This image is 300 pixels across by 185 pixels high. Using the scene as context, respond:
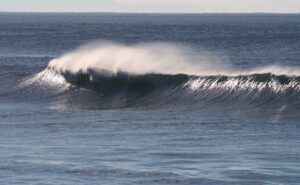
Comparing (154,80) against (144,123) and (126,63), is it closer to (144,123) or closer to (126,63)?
(126,63)

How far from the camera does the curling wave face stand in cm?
3175

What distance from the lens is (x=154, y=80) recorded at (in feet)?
120

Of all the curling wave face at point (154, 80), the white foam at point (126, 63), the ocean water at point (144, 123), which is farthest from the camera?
the white foam at point (126, 63)

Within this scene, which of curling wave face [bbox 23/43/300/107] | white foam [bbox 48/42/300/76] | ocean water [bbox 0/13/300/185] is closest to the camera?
ocean water [bbox 0/13/300/185]

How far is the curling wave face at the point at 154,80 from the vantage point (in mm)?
31750

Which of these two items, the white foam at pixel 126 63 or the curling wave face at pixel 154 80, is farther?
the white foam at pixel 126 63

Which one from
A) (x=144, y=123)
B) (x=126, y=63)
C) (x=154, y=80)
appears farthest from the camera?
(x=126, y=63)

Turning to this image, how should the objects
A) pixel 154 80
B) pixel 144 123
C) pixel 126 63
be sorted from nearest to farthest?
pixel 144 123, pixel 154 80, pixel 126 63

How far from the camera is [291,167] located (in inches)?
750

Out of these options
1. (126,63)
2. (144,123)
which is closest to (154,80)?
(126,63)

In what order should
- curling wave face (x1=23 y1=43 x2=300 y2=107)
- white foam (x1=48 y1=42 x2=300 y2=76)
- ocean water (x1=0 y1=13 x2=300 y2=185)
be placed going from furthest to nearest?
white foam (x1=48 y1=42 x2=300 y2=76) → curling wave face (x1=23 y1=43 x2=300 y2=107) → ocean water (x1=0 y1=13 x2=300 y2=185)

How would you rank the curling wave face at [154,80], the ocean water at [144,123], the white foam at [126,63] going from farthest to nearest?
the white foam at [126,63] → the curling wave face at [154,80] → the ocean water at [144,123]

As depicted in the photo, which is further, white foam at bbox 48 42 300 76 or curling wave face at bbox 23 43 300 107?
white foam at bbox 48 42 300 76

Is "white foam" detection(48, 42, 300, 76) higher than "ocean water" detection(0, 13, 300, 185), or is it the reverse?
"white foam" detection(48, 42, 300, 76)
